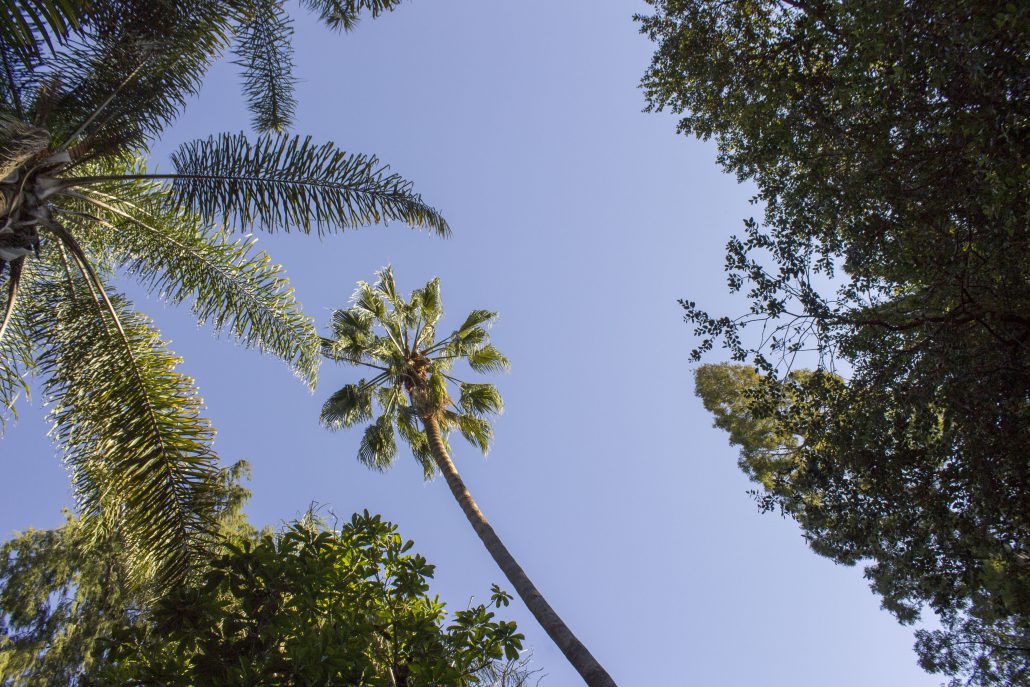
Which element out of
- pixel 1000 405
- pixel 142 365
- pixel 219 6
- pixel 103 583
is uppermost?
pixel 103 583

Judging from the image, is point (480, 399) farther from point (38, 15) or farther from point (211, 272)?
point (38, 15)

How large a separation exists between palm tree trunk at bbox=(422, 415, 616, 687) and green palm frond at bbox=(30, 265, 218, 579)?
444cm

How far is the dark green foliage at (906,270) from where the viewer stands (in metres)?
4.82

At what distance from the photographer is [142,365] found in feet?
23.4

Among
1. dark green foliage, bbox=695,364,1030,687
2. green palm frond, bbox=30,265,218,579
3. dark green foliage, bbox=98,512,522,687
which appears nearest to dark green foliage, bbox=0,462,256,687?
green palm frond, bbox=30,265,218,579

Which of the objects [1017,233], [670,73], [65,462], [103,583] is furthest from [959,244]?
[103,583]

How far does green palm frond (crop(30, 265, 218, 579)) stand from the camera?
6.39 metres

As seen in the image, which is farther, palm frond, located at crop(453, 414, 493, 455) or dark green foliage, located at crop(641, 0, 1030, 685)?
palm frond, located at crop(453, 414, 493, 455)

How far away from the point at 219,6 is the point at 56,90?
2.24 metres

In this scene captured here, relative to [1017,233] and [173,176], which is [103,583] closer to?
[173,176]

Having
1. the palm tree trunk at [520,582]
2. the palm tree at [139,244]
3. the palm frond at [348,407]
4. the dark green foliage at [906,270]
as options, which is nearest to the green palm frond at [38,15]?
the palm tree at [139,244]

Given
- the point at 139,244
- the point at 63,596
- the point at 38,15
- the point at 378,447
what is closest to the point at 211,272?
the point at 139,244

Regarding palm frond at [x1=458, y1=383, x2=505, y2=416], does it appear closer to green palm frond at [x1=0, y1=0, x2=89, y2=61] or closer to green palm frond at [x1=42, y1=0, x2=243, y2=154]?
green palm frond at [x1=42, y1=0, x2=243, y2=154]

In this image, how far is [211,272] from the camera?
26.2 ft
